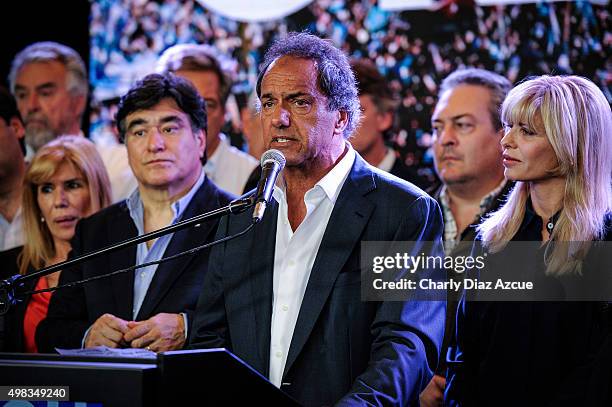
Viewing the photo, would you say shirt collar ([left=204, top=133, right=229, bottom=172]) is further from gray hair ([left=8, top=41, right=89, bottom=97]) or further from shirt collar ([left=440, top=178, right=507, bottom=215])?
shirt collar ([left=440, top=178, right=507, bottom=215])

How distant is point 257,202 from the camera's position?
7.94 ft

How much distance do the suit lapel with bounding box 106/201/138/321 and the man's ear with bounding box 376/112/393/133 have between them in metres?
1.34

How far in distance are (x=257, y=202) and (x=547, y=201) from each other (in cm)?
116

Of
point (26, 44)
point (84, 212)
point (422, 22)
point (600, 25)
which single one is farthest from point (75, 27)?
point (600, 25)

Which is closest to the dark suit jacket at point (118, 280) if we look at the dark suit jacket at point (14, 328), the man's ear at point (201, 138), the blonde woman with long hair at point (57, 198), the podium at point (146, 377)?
the man's ear at point (201, 138)

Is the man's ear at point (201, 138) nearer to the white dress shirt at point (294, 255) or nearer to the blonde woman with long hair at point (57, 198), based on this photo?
the blonde woman with long hair at point (57, 198)

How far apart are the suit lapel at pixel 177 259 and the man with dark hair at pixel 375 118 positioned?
1005 mm

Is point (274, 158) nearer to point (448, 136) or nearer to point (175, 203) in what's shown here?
point (175, 203)

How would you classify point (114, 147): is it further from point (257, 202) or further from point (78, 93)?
point (257, 202)

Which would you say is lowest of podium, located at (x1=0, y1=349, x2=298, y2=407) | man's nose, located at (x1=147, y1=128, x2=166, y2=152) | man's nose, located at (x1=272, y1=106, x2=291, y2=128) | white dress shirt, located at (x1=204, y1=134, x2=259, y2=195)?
podium, located at (x1=0, y1=349, x2=298, y2=407)

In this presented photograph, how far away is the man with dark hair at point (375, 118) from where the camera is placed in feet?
14.3

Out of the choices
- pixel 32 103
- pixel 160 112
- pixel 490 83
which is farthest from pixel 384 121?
pixel 32 103

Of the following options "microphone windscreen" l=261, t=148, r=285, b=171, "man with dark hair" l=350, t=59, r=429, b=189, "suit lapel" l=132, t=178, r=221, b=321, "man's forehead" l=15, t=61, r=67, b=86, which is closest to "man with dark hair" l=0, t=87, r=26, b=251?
"man's forehead" l=15, t=61, r=67, b=86

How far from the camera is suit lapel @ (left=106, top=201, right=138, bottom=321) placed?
355 cm
